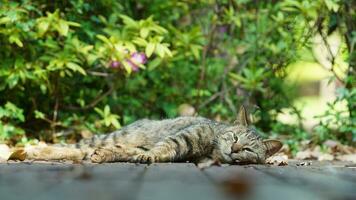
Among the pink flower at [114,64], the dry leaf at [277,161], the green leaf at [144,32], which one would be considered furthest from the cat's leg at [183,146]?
the pink flower at [114,64]

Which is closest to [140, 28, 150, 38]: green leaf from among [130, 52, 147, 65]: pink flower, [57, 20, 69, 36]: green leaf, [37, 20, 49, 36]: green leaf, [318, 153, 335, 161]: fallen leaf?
[130, 52, 147, 65]: pink flower

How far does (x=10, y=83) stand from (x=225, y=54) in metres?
3.05

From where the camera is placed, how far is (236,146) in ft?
13.1

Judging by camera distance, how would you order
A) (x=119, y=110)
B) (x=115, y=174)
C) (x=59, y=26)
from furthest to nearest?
1. (x=119, y=110)
2. (x=59, y=26)
3. (x=115, y=174)

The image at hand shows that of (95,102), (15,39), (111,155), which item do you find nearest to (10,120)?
(95,102)

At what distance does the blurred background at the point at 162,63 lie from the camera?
5.15 meters

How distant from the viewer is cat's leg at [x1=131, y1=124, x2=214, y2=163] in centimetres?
353

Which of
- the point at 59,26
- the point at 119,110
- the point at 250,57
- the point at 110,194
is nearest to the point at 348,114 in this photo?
the point at 250,57

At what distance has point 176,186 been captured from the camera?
6.57 feet

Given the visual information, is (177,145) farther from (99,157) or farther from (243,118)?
(243,118)

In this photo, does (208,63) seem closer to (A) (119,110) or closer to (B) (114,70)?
(A) (119,110)

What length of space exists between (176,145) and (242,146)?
1.70ft

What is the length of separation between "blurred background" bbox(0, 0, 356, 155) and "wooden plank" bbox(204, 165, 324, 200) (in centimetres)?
266

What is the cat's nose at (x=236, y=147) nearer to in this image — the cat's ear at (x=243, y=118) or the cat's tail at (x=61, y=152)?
the cat's ear at (x=243, y=118)
